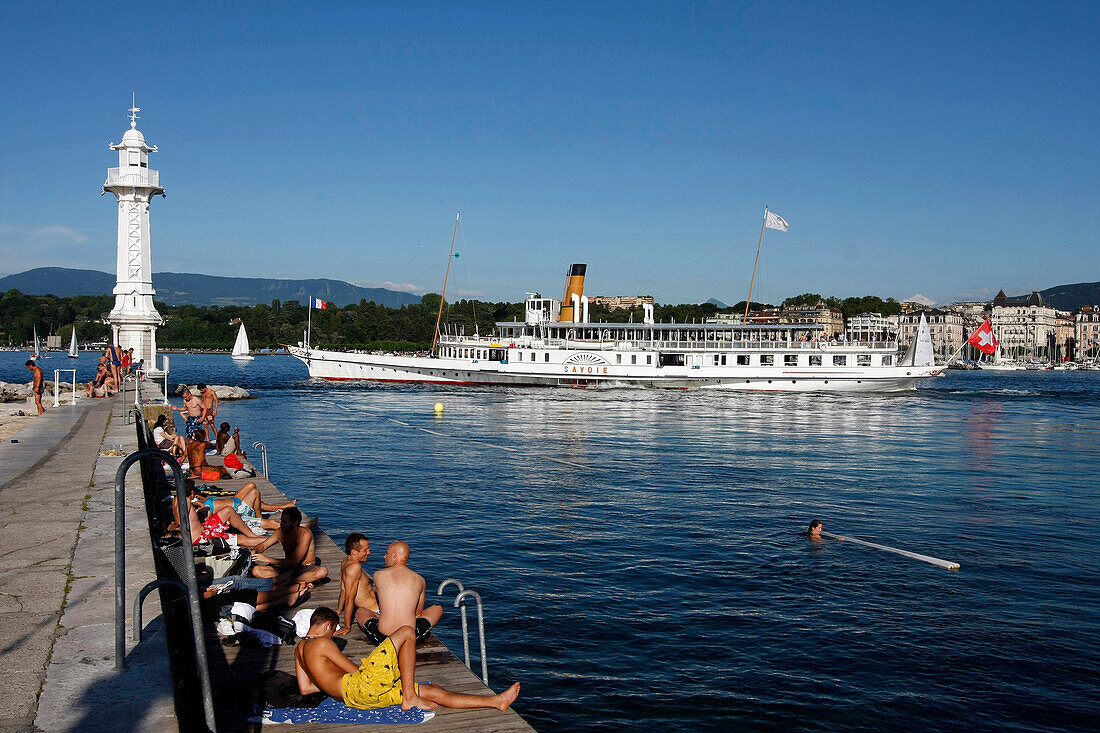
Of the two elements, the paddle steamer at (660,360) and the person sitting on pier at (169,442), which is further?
the paddle steamer at (660,360)

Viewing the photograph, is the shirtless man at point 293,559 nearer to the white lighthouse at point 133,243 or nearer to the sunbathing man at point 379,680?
the sunbathing man at point 379,680

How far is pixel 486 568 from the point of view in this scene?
565 inches

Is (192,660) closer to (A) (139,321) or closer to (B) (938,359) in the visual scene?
(A) (139,321)

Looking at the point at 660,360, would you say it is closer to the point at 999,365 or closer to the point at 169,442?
the point at 169,442

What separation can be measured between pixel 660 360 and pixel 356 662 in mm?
59271

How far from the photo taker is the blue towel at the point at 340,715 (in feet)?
20.6

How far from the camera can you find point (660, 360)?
2594 inches

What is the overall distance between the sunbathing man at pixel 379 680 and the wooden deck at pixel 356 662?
0.12 m

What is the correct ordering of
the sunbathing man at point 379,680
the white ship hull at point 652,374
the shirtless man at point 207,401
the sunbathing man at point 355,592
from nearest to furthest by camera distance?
the sunbathing man at point 379,680, the sunbathing man at point 355,592, the shirtless man at point 207,401, the white ship hull at point 652,374

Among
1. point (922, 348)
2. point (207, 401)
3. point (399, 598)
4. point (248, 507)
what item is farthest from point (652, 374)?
point (399, 598)

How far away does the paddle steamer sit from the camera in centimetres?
6350

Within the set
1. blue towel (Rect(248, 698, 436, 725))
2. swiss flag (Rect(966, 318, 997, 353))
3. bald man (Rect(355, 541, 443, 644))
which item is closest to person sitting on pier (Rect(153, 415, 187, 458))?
bald man (Rect(355, 541, 443, 644))

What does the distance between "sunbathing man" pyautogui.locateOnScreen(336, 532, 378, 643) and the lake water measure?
2.22 m

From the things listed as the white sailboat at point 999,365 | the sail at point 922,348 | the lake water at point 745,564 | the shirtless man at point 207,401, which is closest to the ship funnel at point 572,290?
the sail at point 922,348
